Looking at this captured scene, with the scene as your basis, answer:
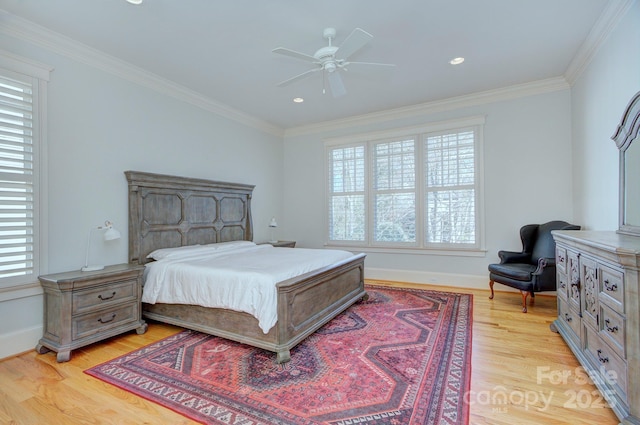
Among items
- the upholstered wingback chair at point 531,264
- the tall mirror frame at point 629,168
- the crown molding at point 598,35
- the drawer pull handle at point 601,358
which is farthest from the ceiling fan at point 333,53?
the upholstered wingback chair at point 531,264

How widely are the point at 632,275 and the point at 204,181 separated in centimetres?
428

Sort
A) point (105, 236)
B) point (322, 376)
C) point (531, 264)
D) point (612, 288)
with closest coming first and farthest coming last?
point (612, 288) → point (322, 376) → point (105, 236) → point (531, 264)

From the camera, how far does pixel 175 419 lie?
176 centimetres

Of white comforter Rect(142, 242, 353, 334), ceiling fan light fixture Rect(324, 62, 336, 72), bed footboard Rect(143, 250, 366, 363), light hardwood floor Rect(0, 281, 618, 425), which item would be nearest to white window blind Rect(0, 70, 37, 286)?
light hardwood floor Rect(0, 281, 618, 425)

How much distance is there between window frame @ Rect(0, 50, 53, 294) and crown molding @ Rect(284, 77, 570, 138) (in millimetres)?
3958

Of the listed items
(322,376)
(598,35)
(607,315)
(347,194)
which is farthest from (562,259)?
(347,194)

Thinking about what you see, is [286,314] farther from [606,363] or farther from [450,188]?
[450,188]

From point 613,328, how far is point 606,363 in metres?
0.25

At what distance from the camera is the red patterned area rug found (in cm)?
181

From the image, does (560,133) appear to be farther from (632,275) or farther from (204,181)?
(204,181)

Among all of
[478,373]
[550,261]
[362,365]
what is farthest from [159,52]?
[550,261]

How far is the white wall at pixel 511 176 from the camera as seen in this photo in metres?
4.11

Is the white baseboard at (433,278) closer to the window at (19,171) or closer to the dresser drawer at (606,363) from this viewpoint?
the dresser drawer at (606,363)

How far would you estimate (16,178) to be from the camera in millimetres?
2646
